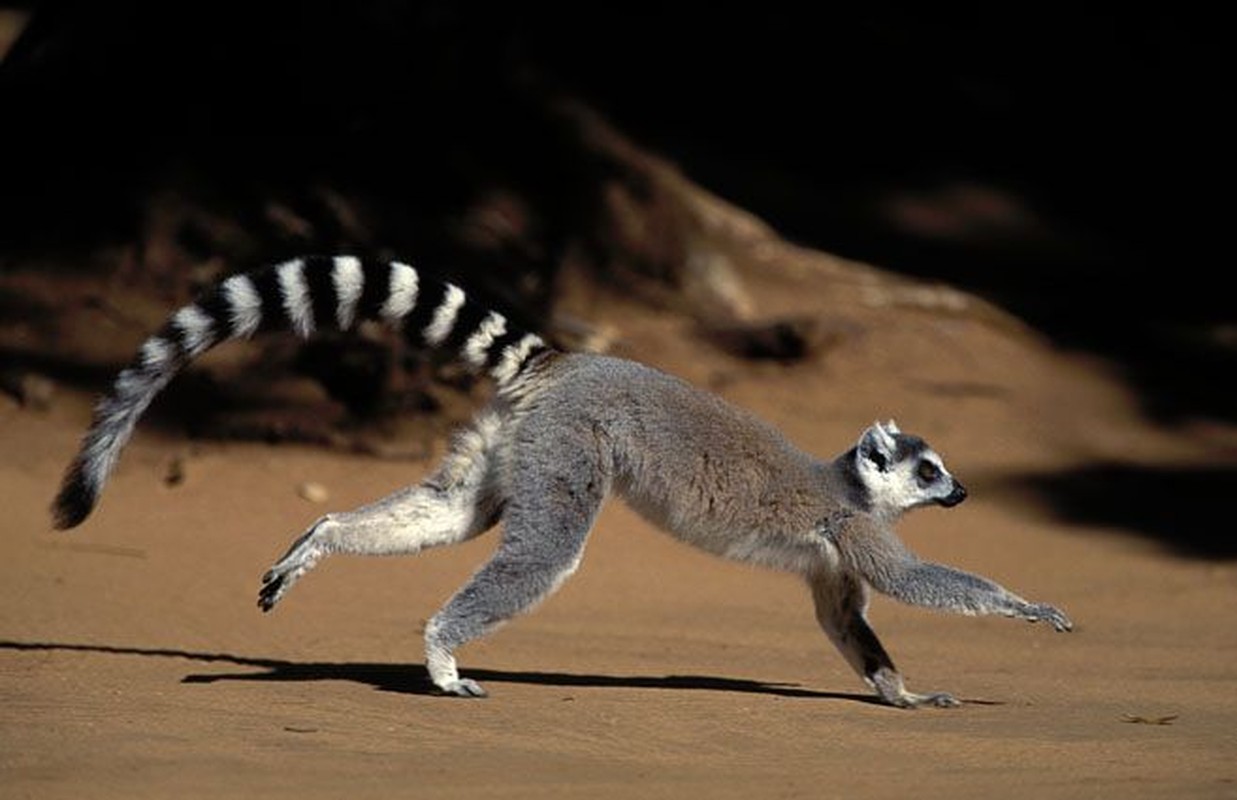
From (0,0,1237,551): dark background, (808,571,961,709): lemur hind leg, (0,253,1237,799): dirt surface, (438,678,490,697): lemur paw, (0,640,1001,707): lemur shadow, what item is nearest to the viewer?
(0,253,1237,799): dirt surface

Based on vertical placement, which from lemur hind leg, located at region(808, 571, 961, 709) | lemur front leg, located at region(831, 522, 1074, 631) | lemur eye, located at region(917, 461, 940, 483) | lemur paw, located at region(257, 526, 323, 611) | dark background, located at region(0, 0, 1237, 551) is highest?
dark background, located at region(0, 0, 1237, 551)

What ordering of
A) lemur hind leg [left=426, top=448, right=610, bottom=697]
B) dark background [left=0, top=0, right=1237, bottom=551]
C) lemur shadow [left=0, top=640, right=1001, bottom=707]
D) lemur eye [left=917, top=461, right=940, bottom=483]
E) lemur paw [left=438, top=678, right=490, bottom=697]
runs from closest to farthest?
lemur paw [left=438, top=678, right=490, bottom=697], lemur hind leg [left=426, top=448, right=610, bottom=697], lemur shadow [left=0, top=640, right=1001, bottom=707], lemur eye [left=917, top=461, right=940, bottom=483], dark background [left=0, top=0, right=1237, bottom=551]

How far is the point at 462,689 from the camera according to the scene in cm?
711

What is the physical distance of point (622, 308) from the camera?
15398mm

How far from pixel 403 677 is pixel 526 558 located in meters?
0.83

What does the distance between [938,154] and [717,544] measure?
15.7 metres

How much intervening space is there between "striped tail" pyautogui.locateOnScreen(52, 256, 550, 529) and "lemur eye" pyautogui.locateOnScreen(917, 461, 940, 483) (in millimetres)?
1788

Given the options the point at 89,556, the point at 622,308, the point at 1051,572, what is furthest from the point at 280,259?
the point at 1051,572

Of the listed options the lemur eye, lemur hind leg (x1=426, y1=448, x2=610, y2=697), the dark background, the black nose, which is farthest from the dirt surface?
the dark background

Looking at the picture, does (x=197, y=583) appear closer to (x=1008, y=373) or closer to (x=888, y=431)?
(x=888, y=431)

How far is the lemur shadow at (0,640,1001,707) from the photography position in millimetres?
7387

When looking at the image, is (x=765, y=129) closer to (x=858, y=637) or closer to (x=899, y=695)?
(x=858, y=637)

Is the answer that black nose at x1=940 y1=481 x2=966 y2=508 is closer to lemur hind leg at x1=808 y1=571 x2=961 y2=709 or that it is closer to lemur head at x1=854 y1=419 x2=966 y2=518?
lemur head at x1=854 y1=419 x2=966 y2=518

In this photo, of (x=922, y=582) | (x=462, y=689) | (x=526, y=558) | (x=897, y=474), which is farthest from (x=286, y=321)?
(x=922, y=582)
